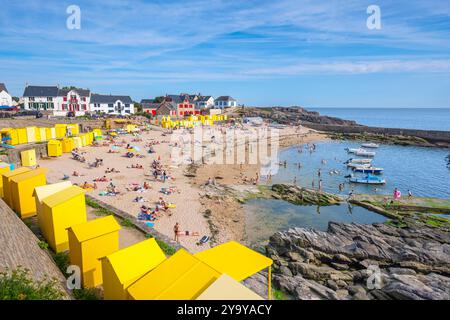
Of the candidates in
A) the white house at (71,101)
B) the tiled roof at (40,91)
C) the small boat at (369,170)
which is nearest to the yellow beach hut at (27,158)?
the small boat at (369,170)

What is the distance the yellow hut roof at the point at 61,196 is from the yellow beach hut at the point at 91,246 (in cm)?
184

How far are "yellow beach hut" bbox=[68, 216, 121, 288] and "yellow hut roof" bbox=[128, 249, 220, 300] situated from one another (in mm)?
3267

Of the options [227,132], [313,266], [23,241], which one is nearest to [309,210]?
[313,266]

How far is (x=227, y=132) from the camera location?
211 ft

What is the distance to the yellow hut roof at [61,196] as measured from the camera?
1045cm

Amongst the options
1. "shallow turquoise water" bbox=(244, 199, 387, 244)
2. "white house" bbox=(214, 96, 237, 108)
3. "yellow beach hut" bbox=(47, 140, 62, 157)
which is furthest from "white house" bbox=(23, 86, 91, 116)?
"shallow turquoise water" bbox=(244, 199, 387, 244)

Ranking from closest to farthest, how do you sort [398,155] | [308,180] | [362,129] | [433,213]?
[433,213] < [308,180] < [398,155] < [362,129]

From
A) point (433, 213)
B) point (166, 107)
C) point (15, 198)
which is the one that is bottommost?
point (433, 213)

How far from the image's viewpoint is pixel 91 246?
8.85 m

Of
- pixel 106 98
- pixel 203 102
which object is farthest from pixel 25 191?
pixel 203 102

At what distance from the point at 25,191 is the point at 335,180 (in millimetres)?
30629

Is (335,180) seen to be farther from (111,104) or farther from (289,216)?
(111,104)
